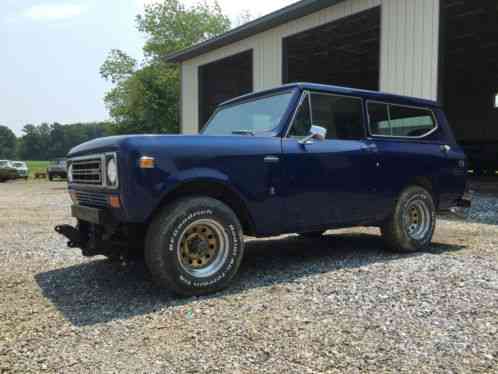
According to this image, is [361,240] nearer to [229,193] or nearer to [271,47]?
[229,193]

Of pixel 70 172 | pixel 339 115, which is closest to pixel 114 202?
pixel 70 172

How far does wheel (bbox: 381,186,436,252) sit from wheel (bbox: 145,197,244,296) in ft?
6.95

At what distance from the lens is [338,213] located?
4.28m

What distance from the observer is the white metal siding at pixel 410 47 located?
8633 millimetres

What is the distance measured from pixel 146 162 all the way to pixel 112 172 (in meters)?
0.34

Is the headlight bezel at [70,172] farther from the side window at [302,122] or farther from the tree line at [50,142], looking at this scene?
the tree line at [50,142]

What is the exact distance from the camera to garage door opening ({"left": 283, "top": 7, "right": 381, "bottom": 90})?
499 inches

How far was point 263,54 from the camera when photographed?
12.9m

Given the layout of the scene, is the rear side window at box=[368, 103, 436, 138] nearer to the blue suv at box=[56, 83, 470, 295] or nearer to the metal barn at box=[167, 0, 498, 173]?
the blue suv at box=[56, 83, 470, 295]

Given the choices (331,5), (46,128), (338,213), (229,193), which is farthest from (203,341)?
(46,128)

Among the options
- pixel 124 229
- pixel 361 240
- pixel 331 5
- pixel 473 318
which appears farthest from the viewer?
pixel 331 5

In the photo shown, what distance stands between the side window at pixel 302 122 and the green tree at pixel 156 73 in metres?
34.5

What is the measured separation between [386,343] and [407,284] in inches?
48.5

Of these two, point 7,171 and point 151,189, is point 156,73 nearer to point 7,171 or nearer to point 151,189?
point 7,171
